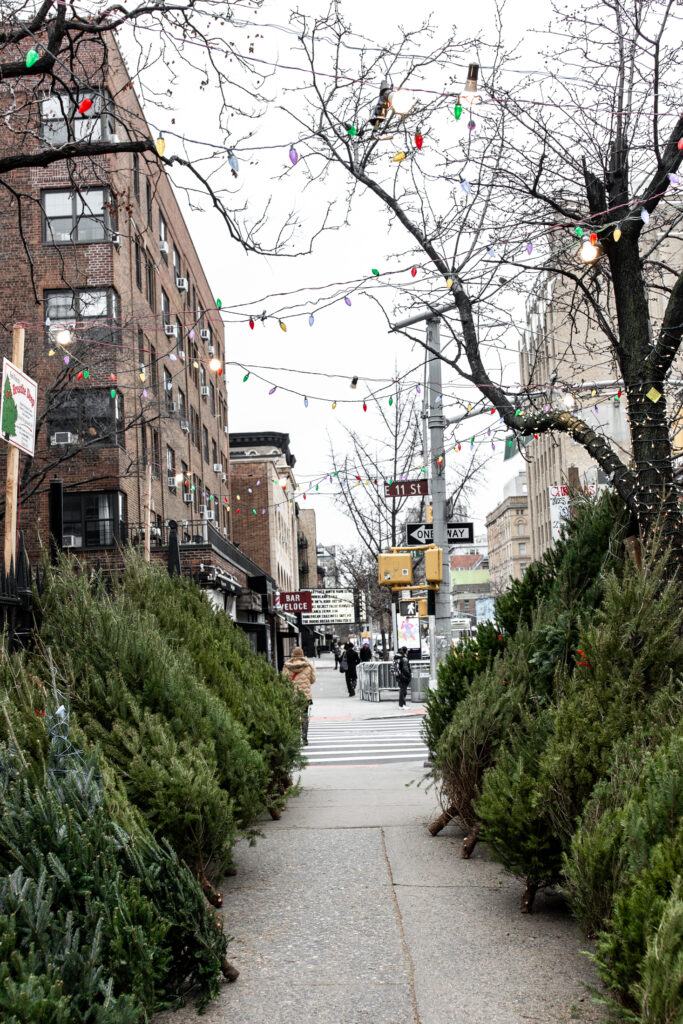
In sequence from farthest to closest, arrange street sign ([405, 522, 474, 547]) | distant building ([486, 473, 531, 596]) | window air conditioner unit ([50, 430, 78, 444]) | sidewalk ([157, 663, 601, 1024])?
distant building ([486, 473, 531, 596]) < window air conditioner unit ([50, 430, 78, 444]) < street sign ([405, 522, 474, 547]) < sidewalk ([157, 663, 601, 1024])

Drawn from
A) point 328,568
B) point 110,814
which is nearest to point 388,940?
point 110,814

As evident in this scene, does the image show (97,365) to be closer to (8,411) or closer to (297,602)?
(297,602)

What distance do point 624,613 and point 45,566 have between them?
13.1 feet

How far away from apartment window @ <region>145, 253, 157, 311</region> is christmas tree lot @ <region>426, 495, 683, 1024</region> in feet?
85.2

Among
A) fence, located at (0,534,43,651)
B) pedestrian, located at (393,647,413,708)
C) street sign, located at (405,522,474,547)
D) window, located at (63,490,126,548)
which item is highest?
window, located at (63,490,126,548)

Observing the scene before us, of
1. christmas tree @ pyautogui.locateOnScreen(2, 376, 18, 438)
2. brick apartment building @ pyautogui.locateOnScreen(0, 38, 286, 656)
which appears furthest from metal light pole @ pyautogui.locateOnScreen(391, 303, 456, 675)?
brick apartment building @ pyautogui.locateOnScreen(0, 38, 286, 656)

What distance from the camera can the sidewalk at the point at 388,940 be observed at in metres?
4.36

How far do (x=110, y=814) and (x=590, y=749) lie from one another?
2576 mm

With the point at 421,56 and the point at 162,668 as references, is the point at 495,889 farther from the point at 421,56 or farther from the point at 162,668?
the point at 421,56

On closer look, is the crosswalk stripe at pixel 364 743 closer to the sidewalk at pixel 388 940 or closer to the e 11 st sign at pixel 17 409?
the sidewalk at pixel 388 940

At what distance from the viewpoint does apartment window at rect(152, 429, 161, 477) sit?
3156 cm

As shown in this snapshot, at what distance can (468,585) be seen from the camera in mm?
129625

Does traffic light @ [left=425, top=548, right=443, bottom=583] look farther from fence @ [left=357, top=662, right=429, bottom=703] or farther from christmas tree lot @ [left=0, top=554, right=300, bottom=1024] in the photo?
fence @ [left=357, top=662, right=429, bottom=703]

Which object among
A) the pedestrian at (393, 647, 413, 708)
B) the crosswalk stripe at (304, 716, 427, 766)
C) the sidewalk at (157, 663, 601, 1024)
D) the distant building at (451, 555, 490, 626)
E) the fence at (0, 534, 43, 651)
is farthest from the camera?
the distant building at (451, 555, 490, 626)
